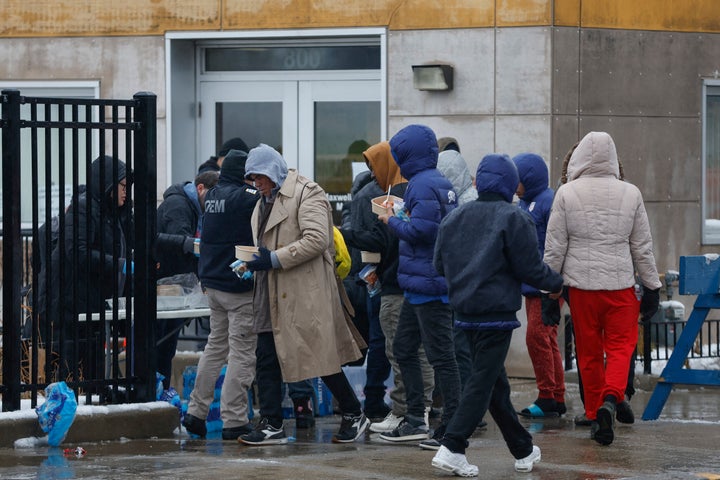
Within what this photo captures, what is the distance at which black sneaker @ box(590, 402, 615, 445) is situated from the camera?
8.68 metres

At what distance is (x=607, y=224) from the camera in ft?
29.7

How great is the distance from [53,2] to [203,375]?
20.9 feet

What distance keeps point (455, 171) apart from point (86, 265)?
2.67 metres

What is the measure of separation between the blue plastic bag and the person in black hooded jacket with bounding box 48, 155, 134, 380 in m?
0.30

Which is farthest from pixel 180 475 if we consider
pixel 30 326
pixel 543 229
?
pixel 543 229

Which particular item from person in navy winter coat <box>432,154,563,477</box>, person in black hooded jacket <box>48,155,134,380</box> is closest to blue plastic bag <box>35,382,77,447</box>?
person in black hooded jacket <box>48,155,134,380</box>

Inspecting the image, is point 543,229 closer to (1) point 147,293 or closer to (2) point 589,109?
(1) point 147,293

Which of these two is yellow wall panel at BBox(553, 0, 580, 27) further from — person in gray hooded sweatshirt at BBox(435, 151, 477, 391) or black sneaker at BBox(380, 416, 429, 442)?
black sneaker at BBox(380, 416, 429, 442)

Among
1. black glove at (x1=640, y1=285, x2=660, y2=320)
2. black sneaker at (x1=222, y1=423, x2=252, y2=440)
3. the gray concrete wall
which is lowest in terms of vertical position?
black sneaker at (x1=222, y1=423, x2=252, y2=440)

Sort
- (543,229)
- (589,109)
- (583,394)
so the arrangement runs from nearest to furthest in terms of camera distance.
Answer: (583,394), (543,229), (589,109)

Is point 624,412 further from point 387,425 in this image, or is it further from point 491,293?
point 491,293

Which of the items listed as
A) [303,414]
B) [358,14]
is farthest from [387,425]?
[358,14]

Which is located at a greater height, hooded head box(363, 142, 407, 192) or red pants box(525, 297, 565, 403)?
hooded head box(363, 142, 407, 192)

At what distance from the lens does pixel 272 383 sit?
912 cm
